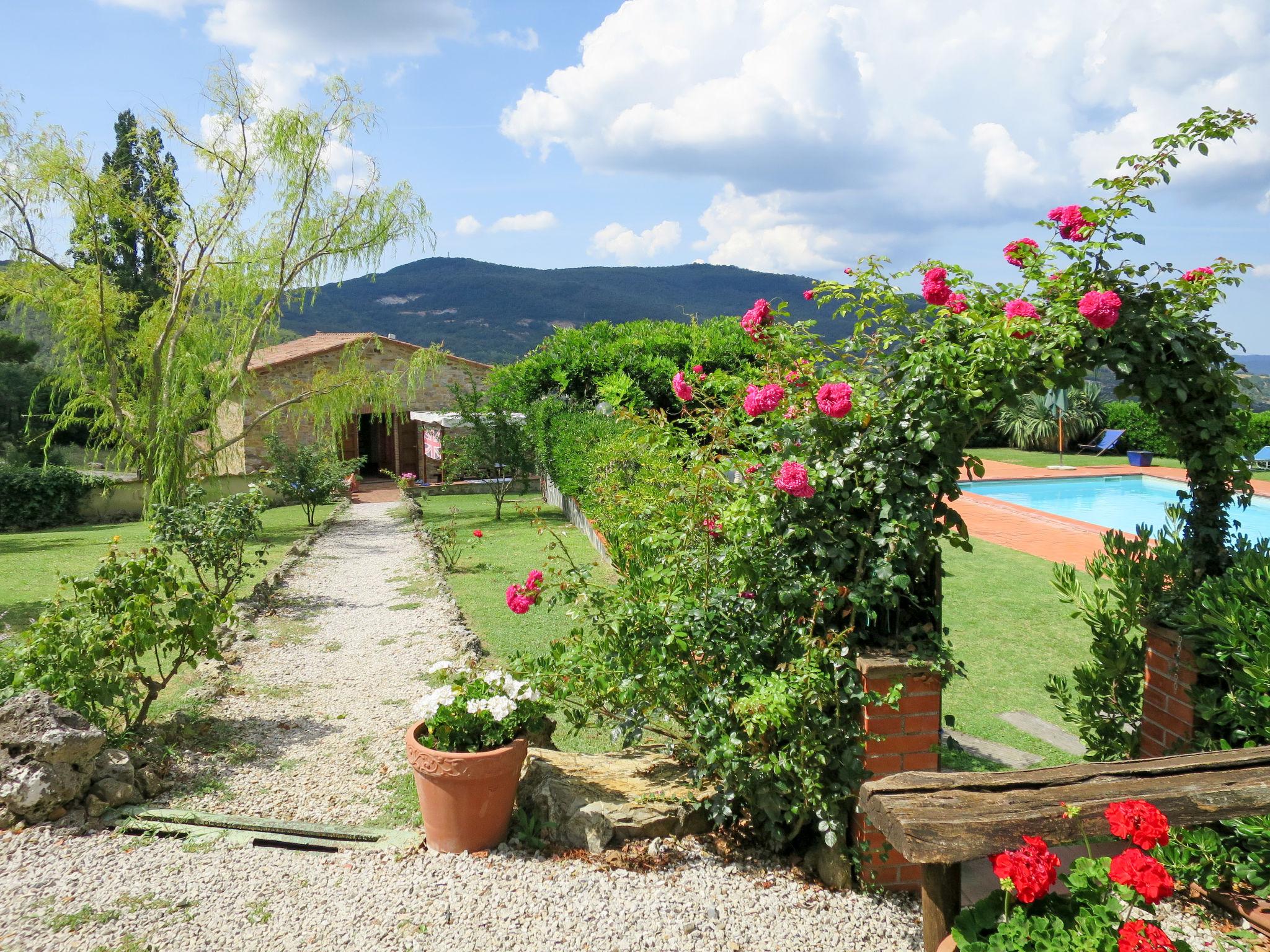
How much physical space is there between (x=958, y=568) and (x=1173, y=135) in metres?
7.24

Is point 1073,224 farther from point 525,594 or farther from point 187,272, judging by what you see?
point 187,272

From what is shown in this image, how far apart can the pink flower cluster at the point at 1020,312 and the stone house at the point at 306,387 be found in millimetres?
17058

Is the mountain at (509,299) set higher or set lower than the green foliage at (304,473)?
higher

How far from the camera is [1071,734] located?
5051mm

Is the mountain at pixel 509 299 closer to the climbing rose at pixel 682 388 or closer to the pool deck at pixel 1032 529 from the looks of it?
the pool deck at pixel 1032 529

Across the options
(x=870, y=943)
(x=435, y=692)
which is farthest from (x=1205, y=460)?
(x=435, y=692)

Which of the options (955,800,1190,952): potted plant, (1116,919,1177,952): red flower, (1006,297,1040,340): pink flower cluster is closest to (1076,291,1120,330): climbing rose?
(1006,297,1040,340): pink flower cluster

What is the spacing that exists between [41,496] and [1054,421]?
26.8 meters

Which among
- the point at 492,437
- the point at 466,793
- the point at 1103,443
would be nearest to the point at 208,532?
the point at 466,793

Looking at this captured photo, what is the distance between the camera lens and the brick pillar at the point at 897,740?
10.4 feet

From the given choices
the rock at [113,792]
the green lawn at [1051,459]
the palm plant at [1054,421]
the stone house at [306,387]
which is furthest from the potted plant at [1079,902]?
the palm plant at [1054,421]

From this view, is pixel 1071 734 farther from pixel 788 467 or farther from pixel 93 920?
pixel 93 920

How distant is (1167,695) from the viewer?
3553 millimetres

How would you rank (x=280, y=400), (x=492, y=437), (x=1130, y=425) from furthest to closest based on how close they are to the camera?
(x=1130, y=425)
(x=280, y=400)
(x=492, y=437)
